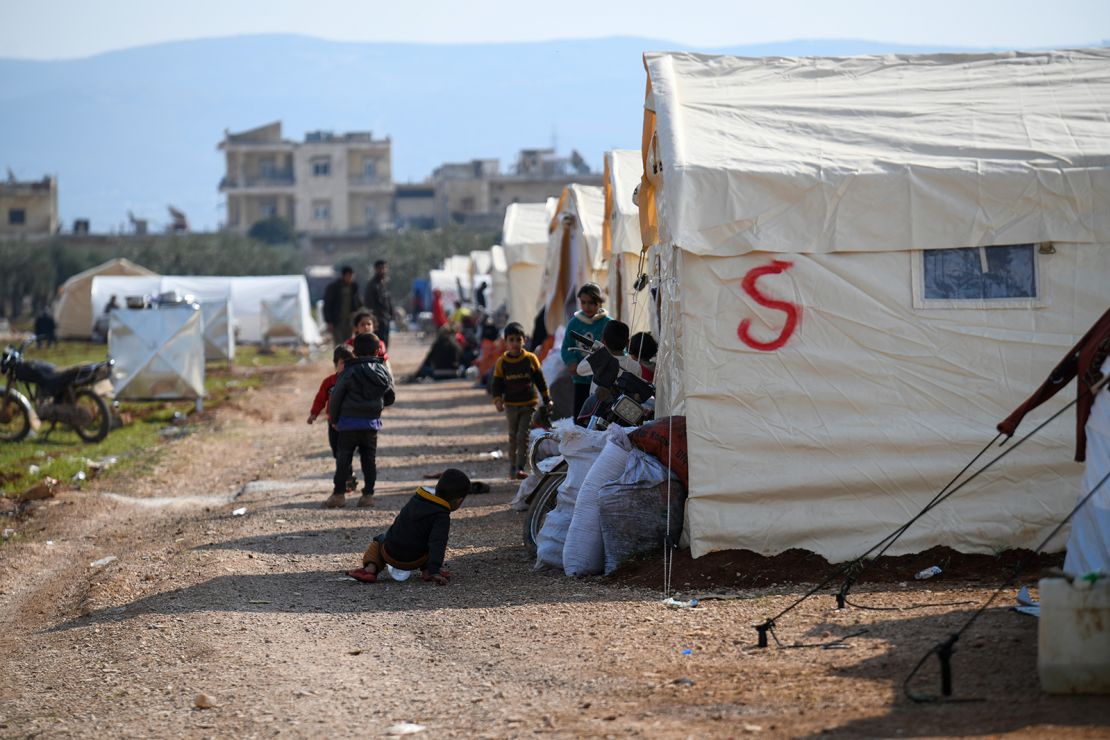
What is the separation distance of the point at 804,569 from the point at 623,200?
692cm

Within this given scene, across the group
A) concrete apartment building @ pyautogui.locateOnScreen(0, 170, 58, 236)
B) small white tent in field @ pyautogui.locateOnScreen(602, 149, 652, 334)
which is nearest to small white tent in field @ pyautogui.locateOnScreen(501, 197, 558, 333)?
small white tent in field @ pyautogui.locateOnScreen(602, 149, 652, 334)

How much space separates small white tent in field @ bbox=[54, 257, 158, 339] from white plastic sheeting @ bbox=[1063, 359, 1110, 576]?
42399mm

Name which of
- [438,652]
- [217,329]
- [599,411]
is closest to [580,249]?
[599,411]

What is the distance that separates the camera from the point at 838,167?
7730 millimetres

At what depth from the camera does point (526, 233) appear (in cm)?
2494

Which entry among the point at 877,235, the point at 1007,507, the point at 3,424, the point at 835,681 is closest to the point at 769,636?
the point at 835,681

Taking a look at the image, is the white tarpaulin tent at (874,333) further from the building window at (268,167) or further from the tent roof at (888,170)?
the building window at (268,167)

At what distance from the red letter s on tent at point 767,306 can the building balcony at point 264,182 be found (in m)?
94.7

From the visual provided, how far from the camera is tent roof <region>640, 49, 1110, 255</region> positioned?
761 centimetres

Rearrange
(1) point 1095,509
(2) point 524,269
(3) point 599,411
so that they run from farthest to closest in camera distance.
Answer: (2) point 524,269 < (3) point 599,411 < (1) point 1095,509

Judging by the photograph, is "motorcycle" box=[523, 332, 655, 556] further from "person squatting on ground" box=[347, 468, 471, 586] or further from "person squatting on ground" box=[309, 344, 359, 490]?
"person squatting on ground" box=[309, 344, 359, 490]

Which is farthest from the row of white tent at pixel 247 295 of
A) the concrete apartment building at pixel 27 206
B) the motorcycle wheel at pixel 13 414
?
the concrete apartment building at pixel 27 206

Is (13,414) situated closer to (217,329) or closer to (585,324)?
(585,324)

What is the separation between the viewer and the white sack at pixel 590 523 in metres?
7.75
